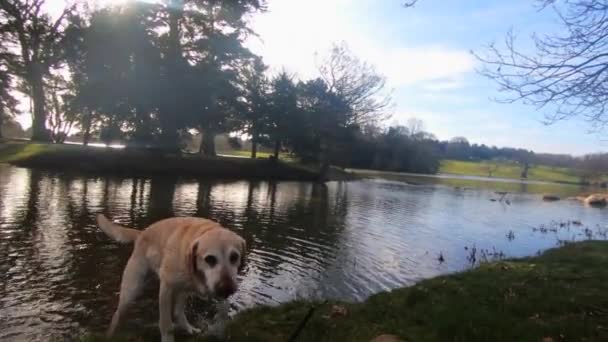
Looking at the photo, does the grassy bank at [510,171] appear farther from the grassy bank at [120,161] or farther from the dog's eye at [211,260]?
the dog's eye at [211,260]

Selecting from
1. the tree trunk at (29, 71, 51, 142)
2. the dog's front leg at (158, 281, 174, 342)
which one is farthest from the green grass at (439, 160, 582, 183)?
the dog's front leg at (158, 281, 174, 342)

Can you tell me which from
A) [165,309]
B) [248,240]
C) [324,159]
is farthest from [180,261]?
[324,159]

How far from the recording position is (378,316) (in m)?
7.79

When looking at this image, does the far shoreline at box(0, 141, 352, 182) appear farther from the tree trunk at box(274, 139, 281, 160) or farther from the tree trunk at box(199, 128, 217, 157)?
the tree trunk at box(274, 139, 281, 160)

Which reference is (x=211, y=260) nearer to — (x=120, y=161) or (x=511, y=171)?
(x=120, y=161)

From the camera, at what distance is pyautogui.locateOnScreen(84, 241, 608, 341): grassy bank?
6527 mm

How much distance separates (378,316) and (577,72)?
574cm

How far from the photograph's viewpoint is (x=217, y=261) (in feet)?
15.9

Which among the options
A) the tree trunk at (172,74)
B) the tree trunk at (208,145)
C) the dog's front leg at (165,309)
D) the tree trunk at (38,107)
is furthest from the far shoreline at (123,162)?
the dog's front leg at (165,309)

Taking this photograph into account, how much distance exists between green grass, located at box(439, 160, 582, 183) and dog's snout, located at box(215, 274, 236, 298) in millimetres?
141177

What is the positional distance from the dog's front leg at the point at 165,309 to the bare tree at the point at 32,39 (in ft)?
158

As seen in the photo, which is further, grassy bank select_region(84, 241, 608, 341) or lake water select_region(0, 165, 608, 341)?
lake water select_region(0, 165, 608, 341)

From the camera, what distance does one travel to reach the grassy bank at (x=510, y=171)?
143625 millimetres

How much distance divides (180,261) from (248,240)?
37.8 feet
